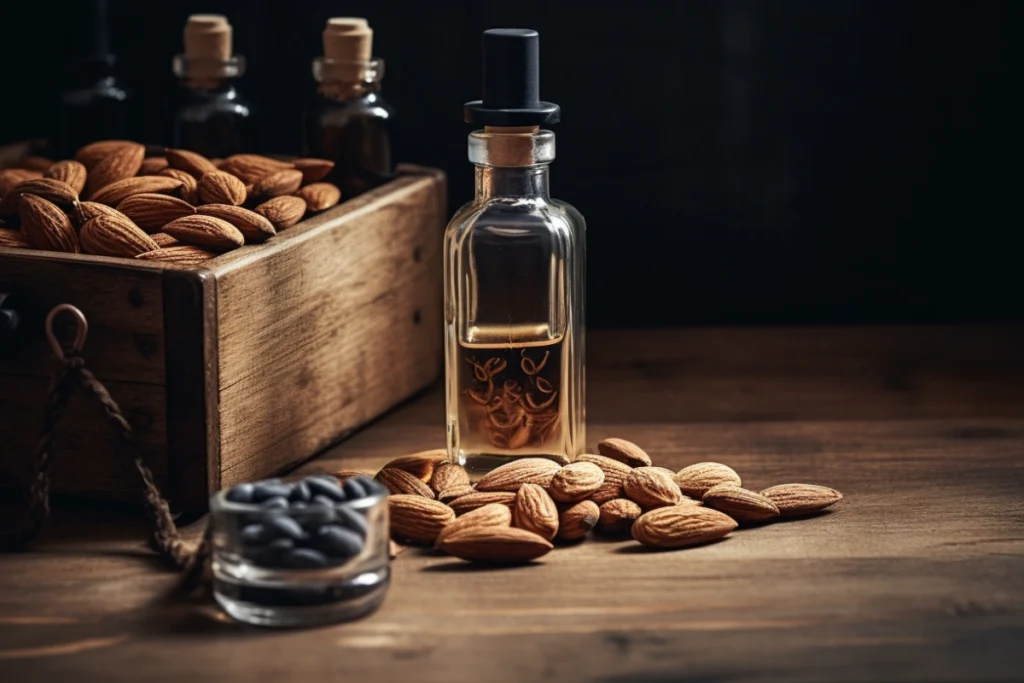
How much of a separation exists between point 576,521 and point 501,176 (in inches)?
11.6

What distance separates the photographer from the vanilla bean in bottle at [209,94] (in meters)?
1.43

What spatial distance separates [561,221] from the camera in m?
1.20

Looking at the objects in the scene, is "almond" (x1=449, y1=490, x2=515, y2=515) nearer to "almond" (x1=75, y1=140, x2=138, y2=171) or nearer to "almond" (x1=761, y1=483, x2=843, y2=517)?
"almond" (x1=761, y1=483, x2=843, y2=517)

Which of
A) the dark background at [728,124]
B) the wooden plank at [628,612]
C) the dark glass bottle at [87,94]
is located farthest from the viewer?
the dark background at [728,124]

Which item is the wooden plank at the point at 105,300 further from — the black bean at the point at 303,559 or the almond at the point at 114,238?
the black bean at the point at 303,559

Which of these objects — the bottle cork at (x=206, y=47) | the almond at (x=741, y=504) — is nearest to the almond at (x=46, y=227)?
the bottle cork at (x=206, y=47)

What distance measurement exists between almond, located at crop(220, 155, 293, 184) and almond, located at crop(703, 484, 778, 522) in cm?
52

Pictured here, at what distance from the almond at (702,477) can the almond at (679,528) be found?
0.08 metres

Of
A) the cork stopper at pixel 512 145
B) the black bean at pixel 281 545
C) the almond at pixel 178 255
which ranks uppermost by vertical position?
the cork stopper at pixel 512 145

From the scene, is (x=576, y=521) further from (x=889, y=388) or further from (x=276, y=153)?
(x=276, y=153)

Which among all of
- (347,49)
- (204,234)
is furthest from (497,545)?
(347,49)

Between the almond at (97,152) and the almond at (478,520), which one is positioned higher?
the almond at (97,152)

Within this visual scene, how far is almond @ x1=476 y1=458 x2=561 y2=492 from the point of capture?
1.14 metres

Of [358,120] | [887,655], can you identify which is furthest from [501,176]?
[887,655]
